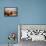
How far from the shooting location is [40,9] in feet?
13.7

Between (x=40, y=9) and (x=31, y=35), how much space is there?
852 millimetres

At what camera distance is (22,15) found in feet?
13.6

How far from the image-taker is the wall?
13.5 ft

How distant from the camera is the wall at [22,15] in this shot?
412 centimetres

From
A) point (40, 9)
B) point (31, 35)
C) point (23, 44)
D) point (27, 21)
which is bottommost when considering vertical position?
point (23, 44)

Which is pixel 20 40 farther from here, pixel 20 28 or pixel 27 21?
pixel 27 21

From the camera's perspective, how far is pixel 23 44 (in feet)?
13.0

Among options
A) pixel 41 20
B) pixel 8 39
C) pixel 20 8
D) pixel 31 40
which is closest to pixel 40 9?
pixel 41 20

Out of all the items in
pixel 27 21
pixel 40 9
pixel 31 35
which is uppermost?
pixel 40 9

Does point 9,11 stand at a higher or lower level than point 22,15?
higher

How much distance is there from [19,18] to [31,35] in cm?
64

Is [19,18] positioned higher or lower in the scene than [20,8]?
lower

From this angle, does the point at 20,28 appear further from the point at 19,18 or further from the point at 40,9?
the point at 40,9

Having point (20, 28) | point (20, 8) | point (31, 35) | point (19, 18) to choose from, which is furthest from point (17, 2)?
point (31, 35)
